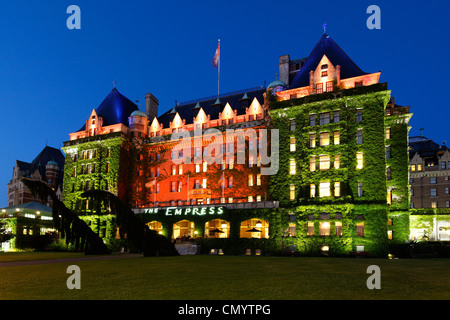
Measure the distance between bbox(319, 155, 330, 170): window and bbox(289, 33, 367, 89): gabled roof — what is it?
12.1 metres

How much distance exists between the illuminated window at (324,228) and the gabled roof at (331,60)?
2091 centimetres

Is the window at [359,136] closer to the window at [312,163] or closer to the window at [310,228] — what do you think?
the window at [312,163]

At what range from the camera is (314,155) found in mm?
50688

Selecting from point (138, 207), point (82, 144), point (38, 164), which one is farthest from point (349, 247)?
point (38, 164)

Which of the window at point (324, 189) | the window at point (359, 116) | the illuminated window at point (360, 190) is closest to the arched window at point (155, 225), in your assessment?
the window at point (324, 189)

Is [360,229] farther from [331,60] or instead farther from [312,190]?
[331,60]

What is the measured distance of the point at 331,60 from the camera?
2194 inches

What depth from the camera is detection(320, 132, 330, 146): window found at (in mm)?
50875

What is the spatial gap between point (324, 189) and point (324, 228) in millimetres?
5210

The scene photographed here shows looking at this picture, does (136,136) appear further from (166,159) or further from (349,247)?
(349,247)

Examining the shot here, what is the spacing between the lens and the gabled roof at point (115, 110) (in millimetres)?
71375

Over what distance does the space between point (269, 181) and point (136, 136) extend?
27.8m

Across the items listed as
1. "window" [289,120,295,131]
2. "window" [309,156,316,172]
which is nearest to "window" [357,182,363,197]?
"window" [309,156,316,172]
